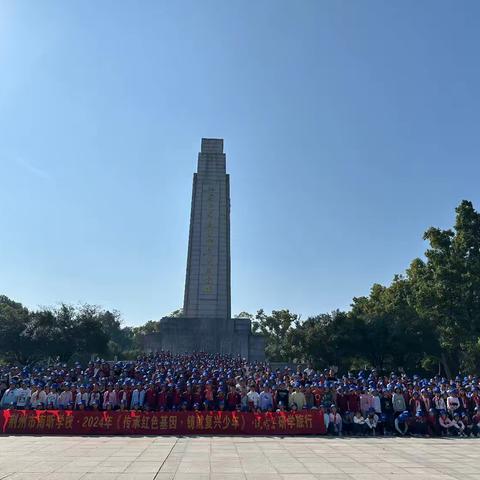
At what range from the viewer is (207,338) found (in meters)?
32.4

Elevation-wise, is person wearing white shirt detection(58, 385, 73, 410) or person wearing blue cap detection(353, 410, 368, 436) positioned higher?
person wearing white shirt detection(58, 385, 73, 410)

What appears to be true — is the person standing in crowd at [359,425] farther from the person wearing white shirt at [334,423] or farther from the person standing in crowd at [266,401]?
the person standing in crowd at [266,401]

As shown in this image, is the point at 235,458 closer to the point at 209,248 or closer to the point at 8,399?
the point at 8,399

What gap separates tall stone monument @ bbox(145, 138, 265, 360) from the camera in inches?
1275

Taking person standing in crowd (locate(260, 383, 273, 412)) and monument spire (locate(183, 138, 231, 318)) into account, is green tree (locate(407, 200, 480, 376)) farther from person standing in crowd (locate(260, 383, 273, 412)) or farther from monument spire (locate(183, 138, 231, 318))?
person standing in crowd (locate(260, 383, 273, 412))

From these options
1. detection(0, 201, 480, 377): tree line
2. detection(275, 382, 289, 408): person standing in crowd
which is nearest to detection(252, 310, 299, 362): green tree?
detection(0, 201, 480, 377): tree line

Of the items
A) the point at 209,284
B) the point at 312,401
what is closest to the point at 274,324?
the point at 209,284

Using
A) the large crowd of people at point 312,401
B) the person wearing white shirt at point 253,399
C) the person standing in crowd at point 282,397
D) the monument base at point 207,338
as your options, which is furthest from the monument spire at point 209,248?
the person wearing white shirt at point 253,399

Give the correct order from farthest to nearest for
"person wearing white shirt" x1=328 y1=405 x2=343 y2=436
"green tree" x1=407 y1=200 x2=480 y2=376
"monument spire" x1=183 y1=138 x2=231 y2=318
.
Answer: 1. "monument spire" x1=183 y1=138 x2=231 y2=318
2. "green tree" x1=407 y1=200 x2=480 y2=376
3. "person wearing white shirt" x1=328 y1=405 x2=343 y2=436

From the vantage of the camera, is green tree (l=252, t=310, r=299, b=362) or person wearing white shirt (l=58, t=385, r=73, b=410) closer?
person wearing white shirt (l=58, t=385, r=73, b=410)

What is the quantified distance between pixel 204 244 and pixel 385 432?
24.4 meters

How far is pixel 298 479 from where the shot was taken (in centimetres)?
683

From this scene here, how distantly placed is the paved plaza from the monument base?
2114cm

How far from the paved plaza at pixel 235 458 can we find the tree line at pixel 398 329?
48.8 ft
